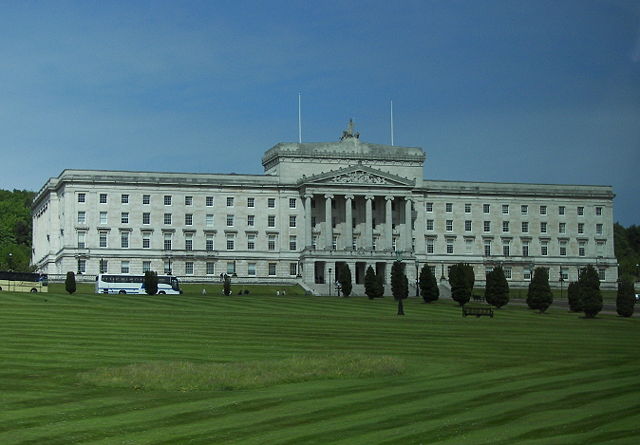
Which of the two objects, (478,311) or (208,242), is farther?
(208,242)

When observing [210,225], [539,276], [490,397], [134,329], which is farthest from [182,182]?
[490,397]

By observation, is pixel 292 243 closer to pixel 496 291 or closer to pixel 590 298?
pixel 496 291

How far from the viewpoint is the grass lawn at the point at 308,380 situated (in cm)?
3897

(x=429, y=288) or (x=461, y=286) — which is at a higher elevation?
(x=461, y=286)

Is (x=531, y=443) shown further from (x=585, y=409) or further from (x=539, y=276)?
(x=539, y=276)

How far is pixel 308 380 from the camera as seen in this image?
53219 mm

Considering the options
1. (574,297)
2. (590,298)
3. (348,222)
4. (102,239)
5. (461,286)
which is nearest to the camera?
(590,298)

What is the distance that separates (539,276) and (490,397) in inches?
2928

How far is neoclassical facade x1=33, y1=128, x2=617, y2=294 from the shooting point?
16962 centimetres

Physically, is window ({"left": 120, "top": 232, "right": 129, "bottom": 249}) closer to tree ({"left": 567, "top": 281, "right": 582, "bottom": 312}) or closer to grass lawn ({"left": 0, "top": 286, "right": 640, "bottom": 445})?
tree ({"left": 567, "top": 281, "right": 582, "bottom": 312})

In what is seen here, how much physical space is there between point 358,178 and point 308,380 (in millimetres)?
122343

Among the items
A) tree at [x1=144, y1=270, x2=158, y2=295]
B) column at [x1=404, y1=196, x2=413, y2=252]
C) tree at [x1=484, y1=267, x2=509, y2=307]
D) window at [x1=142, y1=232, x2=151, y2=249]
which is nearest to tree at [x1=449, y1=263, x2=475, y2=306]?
tree at [x1=484, y1=267, x2=509, y2=307]

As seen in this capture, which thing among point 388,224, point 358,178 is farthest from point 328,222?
point 388,224

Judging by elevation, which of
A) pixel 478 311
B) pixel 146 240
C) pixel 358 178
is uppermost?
pixel 358 178
